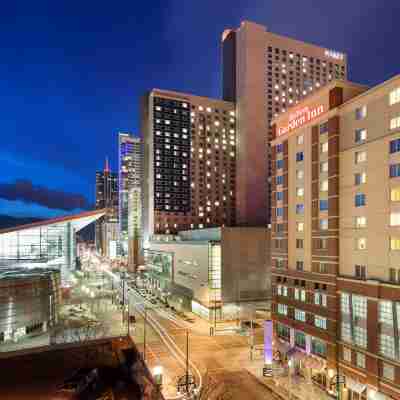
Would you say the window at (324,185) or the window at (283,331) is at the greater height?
the window at (324,185)

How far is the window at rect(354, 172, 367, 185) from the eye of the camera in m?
35.8

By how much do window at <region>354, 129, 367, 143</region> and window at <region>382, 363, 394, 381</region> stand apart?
22.7 m

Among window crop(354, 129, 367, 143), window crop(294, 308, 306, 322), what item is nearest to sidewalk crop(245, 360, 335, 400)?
window crop(294, 308, 306, 322)

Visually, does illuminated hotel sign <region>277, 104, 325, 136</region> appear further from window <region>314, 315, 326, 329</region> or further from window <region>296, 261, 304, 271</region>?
window <region>314, 315, 326, 329</region>

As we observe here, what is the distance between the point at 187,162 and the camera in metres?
124

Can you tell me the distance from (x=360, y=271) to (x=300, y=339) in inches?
528

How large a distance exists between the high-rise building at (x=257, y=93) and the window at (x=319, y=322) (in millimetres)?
81263

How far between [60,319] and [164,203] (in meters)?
64.6

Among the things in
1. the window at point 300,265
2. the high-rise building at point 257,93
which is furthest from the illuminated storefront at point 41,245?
the window at point 300,265

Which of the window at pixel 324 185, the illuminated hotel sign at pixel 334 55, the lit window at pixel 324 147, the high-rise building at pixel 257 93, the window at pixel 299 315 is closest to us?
→ the window at pixel 324 185

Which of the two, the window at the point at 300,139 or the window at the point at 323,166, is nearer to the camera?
the window at the point at 323,166

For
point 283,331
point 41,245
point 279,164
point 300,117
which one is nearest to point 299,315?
point 283,331

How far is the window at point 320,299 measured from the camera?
39344mm

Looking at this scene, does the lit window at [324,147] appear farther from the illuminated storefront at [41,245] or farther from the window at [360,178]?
the illuminated storefront at [41,245]
